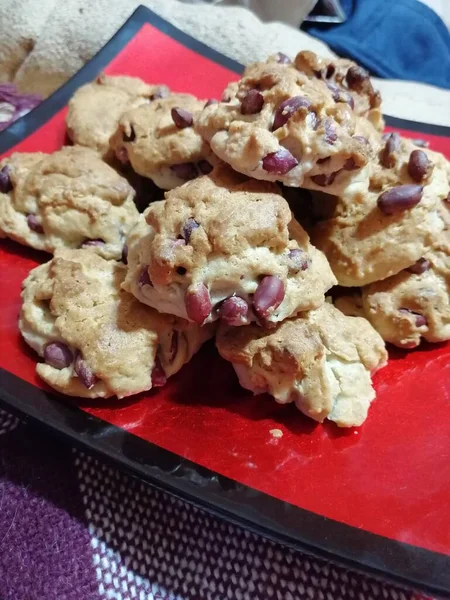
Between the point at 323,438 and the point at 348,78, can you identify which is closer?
the point at 323,438

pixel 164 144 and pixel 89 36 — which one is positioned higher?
pixel 164 144

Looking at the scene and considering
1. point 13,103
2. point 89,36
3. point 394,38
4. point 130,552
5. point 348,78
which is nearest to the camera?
point 130,552

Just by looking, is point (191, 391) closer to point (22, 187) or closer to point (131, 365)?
point (131, 365)

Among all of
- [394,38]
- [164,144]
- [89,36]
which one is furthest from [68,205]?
[394,38]

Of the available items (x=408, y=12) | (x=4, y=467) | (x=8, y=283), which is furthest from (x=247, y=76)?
(x=408, y=12)

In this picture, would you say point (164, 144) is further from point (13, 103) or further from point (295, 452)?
point (13, 103)

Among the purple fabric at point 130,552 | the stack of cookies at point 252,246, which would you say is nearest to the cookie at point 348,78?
the stack of cookies at point 252,246
